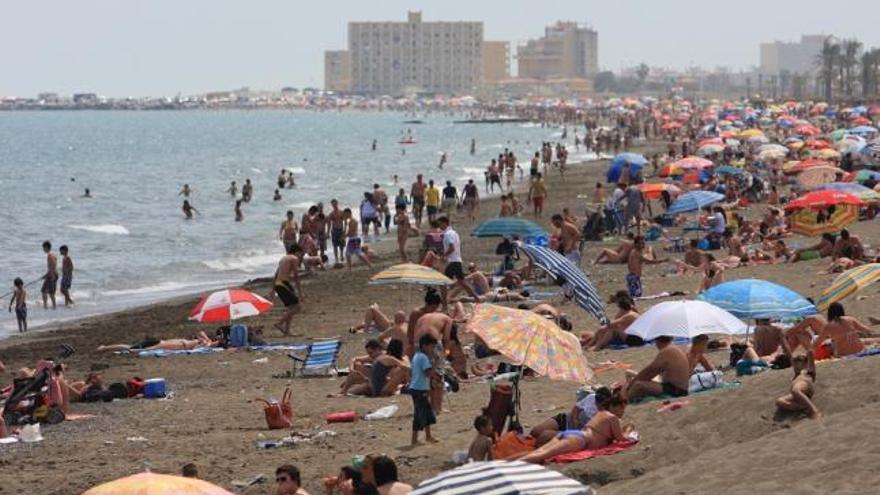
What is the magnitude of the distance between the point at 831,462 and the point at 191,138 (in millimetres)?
129347

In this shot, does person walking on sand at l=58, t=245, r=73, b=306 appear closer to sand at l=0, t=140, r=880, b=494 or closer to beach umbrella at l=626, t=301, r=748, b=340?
sand at l=0, t=140, r=880, b=494

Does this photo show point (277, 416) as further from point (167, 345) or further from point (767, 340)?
point (167, 345)

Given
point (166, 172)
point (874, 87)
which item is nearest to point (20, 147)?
point (166, 172)

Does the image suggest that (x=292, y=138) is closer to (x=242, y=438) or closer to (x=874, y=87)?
(x=874, y=87)

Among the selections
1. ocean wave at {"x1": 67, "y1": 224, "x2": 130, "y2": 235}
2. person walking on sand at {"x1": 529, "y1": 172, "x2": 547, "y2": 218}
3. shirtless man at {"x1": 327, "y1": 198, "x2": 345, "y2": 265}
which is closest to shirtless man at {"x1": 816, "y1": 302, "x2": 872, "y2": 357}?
shirtless man at {"x1": 327, "y1": 198, "x2": 345, "y2": 265}

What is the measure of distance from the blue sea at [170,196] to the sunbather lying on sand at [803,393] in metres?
14.4

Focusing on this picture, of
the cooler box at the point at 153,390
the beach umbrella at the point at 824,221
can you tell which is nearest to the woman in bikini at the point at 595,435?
the cooler box at the point at 153,390

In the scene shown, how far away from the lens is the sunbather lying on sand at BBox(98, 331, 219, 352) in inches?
730

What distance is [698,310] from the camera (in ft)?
41.8

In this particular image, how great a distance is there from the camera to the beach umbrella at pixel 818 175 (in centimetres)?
3145

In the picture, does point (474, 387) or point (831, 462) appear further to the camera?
point (474, 387)

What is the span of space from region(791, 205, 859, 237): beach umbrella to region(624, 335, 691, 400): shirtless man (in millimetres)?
11532

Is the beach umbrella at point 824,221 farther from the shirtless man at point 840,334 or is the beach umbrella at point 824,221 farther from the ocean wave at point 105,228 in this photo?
the ocean wave at point 105,228

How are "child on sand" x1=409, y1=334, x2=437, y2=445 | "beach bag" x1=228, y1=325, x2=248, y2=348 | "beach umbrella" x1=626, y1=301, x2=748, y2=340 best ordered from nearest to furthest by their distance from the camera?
"child on sand" x1=409, y1=334, x2=437, y2=445, "beach umbrella" x1=626, y1=301, x2=748, y2=340, "beach bag" x1=228, y1=325, x2=248, y2=348
